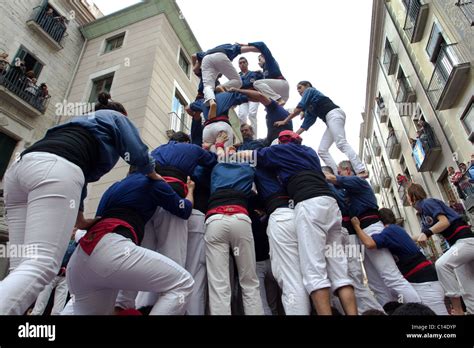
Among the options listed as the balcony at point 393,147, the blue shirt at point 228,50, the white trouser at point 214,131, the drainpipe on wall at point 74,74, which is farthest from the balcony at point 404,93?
the drainpipe on wall at point 74,74

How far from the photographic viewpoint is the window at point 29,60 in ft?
40.9

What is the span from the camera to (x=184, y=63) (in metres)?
16.6

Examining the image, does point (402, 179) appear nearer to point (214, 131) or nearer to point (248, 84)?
point (248, 84)

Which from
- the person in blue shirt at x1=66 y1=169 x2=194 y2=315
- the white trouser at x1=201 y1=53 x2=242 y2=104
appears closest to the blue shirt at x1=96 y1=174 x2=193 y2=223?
the person in blue shirt at x1=66 y1=169 x2=194 y2=315

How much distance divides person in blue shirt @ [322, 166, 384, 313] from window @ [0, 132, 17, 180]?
11.9 metres

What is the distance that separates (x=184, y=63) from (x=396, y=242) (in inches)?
601

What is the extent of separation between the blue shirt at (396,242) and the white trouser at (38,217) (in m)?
3.56

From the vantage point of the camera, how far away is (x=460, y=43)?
39.0ft

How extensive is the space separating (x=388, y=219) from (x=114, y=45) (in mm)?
16100

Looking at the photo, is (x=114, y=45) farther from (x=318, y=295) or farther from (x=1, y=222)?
(x=318, y=295)

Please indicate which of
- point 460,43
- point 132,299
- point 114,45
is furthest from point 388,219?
point 114,45

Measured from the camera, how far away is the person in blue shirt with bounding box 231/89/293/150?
596 centimetres

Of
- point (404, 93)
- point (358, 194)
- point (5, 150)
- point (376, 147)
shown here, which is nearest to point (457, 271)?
point (358, 194)

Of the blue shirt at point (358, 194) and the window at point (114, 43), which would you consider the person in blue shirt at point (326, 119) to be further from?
the window at point (114, 43)
